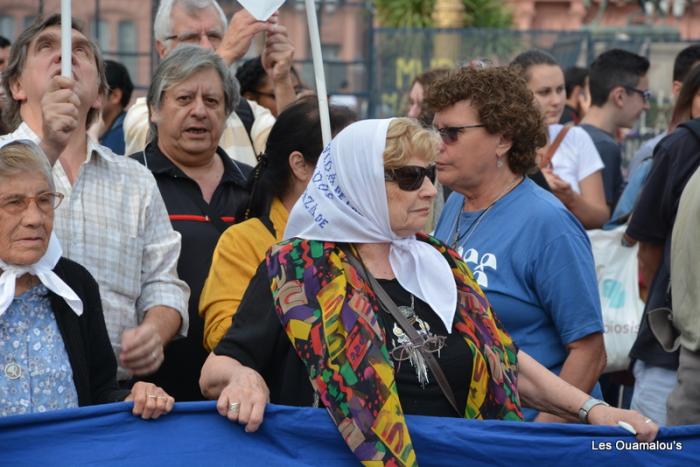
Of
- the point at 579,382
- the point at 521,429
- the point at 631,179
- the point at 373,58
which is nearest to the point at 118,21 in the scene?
the point at 373,58

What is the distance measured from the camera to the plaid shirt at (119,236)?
4629 mm

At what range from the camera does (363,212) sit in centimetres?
383

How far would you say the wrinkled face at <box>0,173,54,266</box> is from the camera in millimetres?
3949

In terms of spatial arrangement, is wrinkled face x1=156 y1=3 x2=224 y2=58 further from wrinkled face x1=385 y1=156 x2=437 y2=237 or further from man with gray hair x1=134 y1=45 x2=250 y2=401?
wrinkled face x1=385 y1=156 x2=437 y2=237

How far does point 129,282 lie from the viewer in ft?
15.4

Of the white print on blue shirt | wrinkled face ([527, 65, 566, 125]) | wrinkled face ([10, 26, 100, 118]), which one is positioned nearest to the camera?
the white print on blue shirt

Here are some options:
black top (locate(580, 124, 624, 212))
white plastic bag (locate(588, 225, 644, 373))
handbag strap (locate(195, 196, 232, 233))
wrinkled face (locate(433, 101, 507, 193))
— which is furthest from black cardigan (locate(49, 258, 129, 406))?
black top (locate(580, 124, 624, 212))

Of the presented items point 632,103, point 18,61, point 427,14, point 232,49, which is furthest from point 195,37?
point 427,14

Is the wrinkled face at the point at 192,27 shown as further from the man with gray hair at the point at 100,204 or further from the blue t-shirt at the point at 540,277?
the blue t-shirt at the point at 540,277

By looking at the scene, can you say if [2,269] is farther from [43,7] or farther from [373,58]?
[373,58]

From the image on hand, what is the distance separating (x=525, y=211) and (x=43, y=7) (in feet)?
10.4

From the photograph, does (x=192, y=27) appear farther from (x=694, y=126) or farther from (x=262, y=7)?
(x=694, y=126)

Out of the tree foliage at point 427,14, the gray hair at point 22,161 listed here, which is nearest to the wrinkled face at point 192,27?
the gray hair at point 22,161

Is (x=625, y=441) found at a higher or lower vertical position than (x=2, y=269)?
lower
